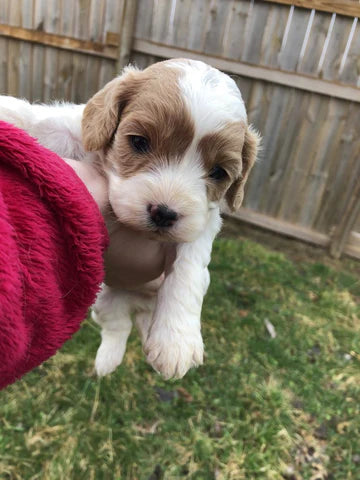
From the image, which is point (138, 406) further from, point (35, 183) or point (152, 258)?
point (35, 183)

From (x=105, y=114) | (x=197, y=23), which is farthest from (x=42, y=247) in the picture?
(x=197, y=23)

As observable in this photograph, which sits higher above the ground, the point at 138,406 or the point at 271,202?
the point at 271,202

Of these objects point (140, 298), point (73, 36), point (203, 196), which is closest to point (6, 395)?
point (140, 298)

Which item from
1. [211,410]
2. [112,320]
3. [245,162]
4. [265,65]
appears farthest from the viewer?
[265,65]

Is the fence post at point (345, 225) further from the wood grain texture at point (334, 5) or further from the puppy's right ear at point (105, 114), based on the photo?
the puppy's right ear at point (105, 114)

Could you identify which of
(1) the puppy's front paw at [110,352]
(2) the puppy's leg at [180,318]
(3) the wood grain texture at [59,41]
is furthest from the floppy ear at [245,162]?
(3) the wood grain texture at [59,41]

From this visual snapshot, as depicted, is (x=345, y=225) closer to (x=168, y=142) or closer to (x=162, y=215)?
(x=168, y=142)

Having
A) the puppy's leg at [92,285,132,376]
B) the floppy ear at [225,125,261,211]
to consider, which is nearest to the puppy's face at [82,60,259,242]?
the floppy ear at [225,125,261,211]
